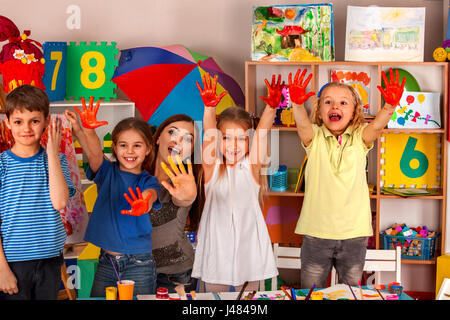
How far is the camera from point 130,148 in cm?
199

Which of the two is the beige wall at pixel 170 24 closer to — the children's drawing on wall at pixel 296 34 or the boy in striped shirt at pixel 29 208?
the children's drawing on wall at pixel 296 34

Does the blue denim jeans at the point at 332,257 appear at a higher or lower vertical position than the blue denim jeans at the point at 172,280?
higher

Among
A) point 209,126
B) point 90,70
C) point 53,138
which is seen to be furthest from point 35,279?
point 90,70

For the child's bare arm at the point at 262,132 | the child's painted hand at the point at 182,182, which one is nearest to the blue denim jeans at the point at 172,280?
the child's painted hand at the point at 182,182

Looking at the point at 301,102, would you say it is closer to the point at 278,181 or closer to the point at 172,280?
the point at 172,280

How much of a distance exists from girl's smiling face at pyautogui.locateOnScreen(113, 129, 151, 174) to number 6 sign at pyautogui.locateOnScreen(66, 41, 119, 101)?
0.97 metres

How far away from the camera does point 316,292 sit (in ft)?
5.42

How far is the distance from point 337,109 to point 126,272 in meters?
1.01

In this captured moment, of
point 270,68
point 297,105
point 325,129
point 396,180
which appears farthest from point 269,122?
point 396,180

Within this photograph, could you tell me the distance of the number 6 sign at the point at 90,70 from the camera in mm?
2889

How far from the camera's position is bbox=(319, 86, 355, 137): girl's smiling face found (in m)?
2.20

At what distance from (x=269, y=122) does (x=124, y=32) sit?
1438mm
